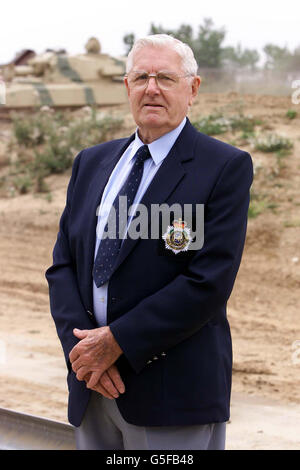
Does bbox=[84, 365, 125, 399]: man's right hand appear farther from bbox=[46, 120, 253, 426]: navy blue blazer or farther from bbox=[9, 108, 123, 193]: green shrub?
bbox=[9, 108, 123, 193]: green shrub

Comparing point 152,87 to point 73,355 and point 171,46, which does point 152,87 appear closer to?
point 171,46

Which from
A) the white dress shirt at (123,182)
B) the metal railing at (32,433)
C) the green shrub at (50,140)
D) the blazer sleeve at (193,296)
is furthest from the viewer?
the green shrub at (50,140)

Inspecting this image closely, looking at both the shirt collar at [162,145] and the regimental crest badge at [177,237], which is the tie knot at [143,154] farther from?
the regimental crest badge at [177,237]

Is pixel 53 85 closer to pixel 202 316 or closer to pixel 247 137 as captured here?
pixel 247 137

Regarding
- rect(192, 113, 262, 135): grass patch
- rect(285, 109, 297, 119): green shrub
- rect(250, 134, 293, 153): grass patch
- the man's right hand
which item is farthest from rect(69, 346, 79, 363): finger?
rect(285, 109, 297, 119): green shrub

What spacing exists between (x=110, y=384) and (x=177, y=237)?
22.0 inches

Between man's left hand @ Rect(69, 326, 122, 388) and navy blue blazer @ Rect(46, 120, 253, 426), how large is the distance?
5cm

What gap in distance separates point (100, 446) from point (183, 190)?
98 cm

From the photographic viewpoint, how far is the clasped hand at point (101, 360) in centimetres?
237

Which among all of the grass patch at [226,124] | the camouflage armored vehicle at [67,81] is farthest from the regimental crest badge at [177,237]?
the camouflage armored vehicle at [67,81]

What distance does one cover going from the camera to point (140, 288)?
243 centimetres

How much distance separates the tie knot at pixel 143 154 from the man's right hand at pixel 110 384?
0.76m

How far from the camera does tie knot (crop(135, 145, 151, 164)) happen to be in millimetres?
2568

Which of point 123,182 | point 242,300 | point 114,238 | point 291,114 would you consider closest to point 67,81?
point 291,114
